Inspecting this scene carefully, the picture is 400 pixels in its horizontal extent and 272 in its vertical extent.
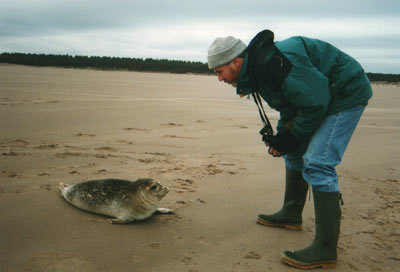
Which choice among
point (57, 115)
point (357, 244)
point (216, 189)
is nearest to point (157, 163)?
point (216, 189)

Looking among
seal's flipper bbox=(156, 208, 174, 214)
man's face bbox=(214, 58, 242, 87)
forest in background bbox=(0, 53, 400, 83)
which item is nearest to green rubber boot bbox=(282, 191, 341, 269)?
man's face bbox=(214, 58, 242, 87)

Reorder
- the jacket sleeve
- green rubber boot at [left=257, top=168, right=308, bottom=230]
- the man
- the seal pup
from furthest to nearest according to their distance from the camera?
green rubber boot at [left=257, top=168, right=308, bottom=230] < the seal pup < the man < the jacket sleeve

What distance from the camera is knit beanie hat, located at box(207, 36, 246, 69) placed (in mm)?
2699

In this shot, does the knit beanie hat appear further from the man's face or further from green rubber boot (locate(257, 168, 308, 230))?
green rubber boot (locate(257, 168, 308, 230))

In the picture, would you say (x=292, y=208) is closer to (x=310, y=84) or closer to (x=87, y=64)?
(x=310, y=84)

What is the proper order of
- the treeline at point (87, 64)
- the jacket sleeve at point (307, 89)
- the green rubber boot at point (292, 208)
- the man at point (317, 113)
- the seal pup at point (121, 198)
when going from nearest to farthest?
the jacket sleeve at point (307, 89)
the man at point (317, 113)
the seal pup at point (121, 198)
the green rubber boot at point (292, 208)
the treeline at point (87, 64)

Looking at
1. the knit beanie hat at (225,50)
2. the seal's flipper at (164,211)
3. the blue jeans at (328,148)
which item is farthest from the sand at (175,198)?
the knit beanie hat at (225,50)

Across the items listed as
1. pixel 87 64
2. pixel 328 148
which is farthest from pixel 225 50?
pixel 87 64

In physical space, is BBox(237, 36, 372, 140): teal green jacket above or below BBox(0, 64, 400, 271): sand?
above

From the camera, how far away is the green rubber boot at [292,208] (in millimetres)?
3406

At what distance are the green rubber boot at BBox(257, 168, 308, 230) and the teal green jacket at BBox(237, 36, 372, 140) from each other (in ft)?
2.40

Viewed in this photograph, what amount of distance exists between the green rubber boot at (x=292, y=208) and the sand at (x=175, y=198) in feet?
0.40

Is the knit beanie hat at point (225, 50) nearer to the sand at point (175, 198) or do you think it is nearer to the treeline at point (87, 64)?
the sand at point (175, 198)

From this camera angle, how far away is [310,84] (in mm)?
2494
